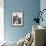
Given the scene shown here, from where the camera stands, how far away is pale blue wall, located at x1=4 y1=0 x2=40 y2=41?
18.5ft

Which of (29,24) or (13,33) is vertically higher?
(29,24)

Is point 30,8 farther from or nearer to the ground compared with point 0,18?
farther from the ground

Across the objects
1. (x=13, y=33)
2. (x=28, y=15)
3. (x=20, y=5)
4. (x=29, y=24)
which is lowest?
(x=13, y=33)

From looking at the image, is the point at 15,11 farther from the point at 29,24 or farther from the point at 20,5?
the point at 29,24

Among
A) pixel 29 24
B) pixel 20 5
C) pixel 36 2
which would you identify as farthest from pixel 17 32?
pixel 36 2

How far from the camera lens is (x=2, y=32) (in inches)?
222

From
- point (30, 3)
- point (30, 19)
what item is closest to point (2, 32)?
point (30, 19)

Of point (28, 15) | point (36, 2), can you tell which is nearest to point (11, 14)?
point (28, 15)

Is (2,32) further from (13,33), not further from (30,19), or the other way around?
(30,19)

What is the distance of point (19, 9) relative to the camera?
5641mm

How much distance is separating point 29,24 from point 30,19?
8.5 inches

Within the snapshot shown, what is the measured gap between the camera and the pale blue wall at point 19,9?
18.5 feet

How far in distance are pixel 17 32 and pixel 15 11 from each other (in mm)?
891

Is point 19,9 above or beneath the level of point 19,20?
above
